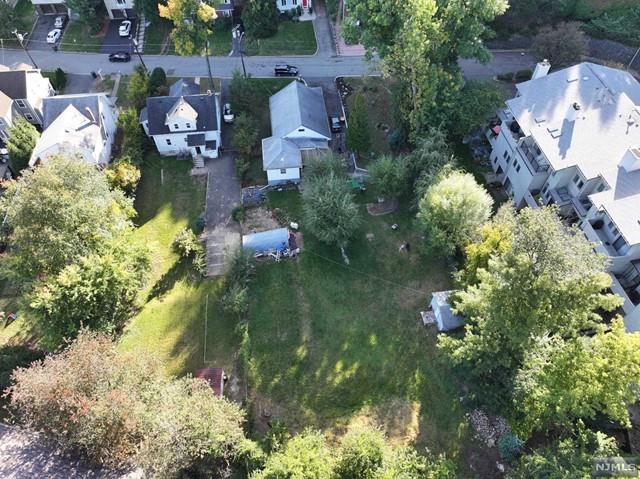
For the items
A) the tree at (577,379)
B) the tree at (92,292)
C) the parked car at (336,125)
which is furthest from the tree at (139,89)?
the tree at (577,379)

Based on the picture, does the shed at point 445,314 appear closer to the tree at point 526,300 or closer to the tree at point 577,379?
the tree at point 526,300

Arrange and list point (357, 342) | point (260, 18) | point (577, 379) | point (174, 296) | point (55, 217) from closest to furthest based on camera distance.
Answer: point (577, 379)
point (55, 217)
point (357, 342)
point (174, 296)
point (260, 18)

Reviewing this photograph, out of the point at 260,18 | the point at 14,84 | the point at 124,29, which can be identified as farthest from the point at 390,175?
the point at 124,29

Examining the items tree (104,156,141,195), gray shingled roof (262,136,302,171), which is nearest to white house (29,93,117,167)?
tree (104,156,141,195)

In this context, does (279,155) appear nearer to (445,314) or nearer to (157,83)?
(157,83)

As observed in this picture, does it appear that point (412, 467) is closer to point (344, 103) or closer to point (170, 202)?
point (170, 202)

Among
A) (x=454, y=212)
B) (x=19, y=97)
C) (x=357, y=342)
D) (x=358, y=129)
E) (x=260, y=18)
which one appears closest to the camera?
(x=454, y=212)

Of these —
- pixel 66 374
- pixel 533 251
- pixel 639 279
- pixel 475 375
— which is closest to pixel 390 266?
pixel 475 375
